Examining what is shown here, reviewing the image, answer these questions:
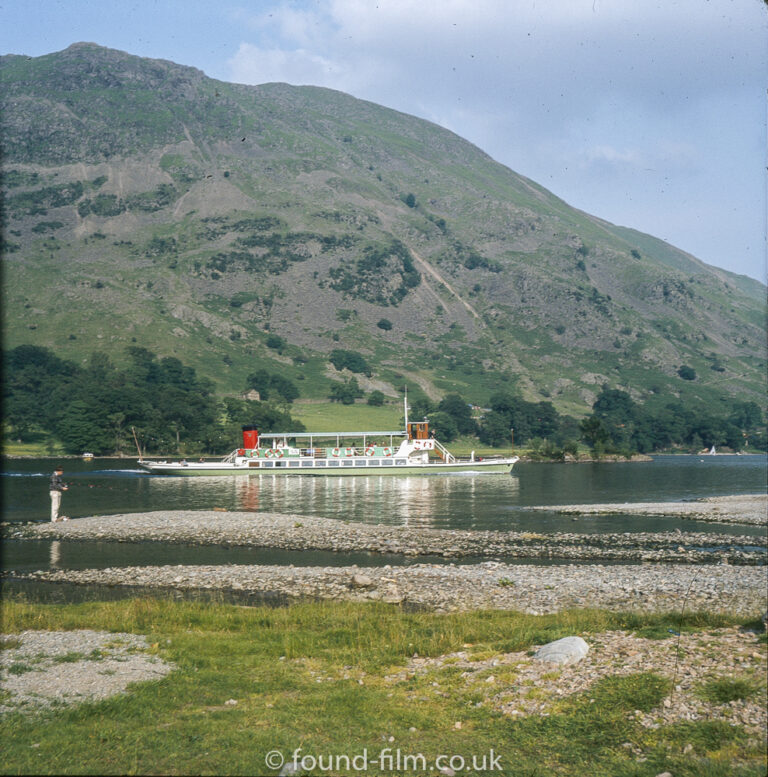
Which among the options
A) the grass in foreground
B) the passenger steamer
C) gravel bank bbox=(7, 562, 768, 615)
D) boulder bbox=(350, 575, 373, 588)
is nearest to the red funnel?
the passenger steamer

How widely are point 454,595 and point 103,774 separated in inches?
819

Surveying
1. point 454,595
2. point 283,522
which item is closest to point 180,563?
point 283,522

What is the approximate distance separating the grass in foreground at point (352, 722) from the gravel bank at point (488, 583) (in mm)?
8296

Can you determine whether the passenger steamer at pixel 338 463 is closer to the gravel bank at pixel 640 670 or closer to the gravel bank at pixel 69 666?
the gravel bank at pixel 69 666

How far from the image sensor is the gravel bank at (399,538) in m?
45.1

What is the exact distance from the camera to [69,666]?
17.3 m

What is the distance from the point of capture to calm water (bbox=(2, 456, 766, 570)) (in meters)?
45.4

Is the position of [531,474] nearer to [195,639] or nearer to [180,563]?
[180,563]

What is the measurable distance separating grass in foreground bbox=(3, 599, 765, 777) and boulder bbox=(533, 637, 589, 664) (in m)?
1.20

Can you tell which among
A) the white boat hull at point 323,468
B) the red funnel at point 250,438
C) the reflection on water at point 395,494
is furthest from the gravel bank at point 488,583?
the red funnel at point 250,438

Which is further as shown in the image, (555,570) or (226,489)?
(226,489)

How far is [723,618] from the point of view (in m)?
20.1

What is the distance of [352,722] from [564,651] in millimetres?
5855

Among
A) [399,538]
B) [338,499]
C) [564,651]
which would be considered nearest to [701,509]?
[399,538]
